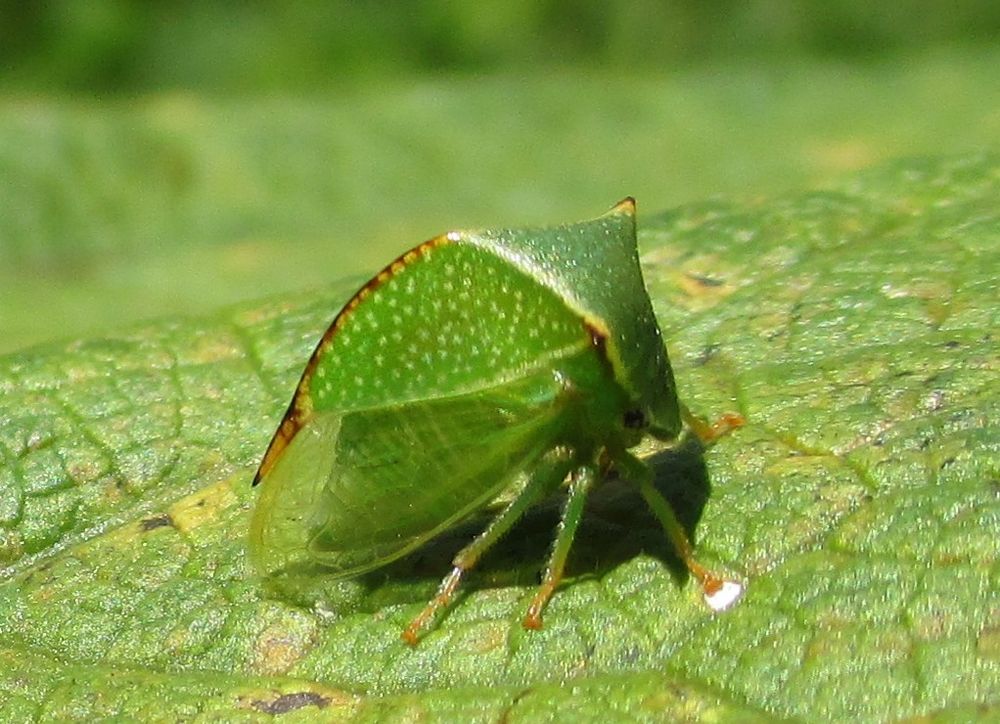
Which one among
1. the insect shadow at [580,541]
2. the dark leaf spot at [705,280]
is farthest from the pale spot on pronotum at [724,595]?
the dark leaf spot at [705,280]

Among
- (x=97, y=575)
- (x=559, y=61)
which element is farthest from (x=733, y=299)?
(x=559, y=61)

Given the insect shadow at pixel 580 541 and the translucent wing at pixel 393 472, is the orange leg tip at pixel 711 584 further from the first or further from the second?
the translucent wing at pixel 393 472

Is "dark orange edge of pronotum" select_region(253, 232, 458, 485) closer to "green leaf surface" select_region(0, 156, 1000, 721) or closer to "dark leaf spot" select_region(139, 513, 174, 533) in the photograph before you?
"green leaf surface" select_region(0, 156, 1000, 721)

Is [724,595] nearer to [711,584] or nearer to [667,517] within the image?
[711,584]

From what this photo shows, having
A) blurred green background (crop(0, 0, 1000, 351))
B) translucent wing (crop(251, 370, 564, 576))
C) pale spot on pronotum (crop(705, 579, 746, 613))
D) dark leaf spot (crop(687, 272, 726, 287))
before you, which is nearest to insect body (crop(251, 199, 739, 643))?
translucent wing (crop(251, 370, 564, 576))

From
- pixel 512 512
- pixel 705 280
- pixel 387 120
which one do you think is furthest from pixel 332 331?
pixel 387 120
